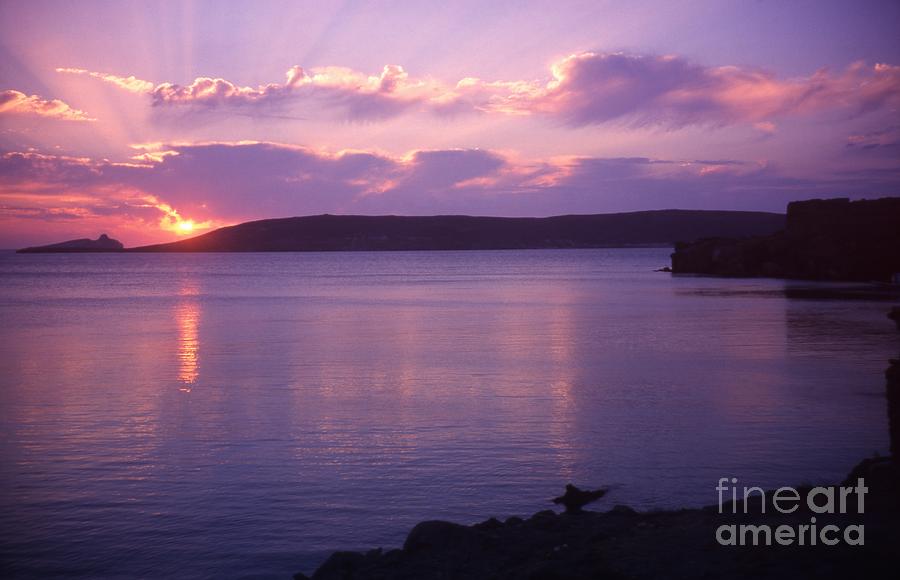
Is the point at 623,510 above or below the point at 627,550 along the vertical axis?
below

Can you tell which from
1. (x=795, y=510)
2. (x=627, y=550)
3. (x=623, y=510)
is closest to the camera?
(x=627, y=550)

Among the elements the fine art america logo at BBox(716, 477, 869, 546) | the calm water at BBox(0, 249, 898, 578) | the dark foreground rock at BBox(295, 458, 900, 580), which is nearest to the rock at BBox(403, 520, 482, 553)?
the dark foreground rock at BBox(295, 458, 900, 580)

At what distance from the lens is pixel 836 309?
31703 mm

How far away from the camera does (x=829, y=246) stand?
5422 cm

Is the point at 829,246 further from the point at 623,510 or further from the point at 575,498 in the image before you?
the point at 623,510

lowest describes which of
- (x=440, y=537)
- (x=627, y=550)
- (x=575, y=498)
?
(x=575, y=498)

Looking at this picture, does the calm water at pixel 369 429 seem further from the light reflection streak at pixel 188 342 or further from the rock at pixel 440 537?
the rock at pixel 440 537

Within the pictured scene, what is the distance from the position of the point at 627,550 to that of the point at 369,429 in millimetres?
6025

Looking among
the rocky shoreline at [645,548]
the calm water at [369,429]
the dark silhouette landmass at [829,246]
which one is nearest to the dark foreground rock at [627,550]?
the rocky shoreline at [645,548]

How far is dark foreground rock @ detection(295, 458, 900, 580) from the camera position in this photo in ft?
17.8

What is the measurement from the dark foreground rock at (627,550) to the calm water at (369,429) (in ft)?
2.86

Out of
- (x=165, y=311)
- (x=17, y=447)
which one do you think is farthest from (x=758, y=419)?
(x=165, y=311)

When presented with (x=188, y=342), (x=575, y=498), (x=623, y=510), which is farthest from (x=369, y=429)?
(x=188, y=342)

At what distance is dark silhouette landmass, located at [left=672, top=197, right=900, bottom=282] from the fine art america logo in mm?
47148
